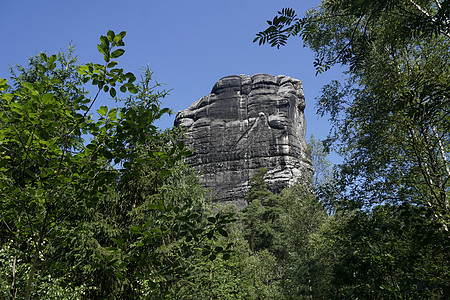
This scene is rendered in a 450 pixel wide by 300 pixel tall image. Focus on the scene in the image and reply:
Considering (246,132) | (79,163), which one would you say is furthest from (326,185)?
(246,132)

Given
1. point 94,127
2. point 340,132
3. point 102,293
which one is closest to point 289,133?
point 340,132

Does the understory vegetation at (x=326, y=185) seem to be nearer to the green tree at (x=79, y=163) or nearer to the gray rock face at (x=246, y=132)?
the green tree at (x=79, y=163)

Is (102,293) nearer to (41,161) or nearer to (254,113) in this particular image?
(41,161)

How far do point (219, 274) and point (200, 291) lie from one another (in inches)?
50.7

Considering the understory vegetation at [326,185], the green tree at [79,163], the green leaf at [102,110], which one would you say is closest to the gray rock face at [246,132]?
the understory vegetation at [326,185]

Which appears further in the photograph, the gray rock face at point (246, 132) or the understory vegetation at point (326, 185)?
the gray rock face at point (246, 132)

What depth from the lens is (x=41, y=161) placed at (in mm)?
2084

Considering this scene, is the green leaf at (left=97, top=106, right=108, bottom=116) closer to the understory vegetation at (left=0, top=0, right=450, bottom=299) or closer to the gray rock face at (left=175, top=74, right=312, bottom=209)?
the understory vegetation at (left=0, top=0, right=450, bottom=299)

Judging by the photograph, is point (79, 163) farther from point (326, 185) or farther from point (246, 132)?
point (246, 132)

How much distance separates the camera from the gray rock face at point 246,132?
52.7m

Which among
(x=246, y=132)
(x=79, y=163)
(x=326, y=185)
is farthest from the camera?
(x=246, y=132)

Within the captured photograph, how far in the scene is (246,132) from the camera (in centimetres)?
5634

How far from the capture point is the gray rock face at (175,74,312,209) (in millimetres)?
52719

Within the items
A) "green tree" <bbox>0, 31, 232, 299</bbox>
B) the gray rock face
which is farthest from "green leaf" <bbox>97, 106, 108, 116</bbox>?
the gray rock face
